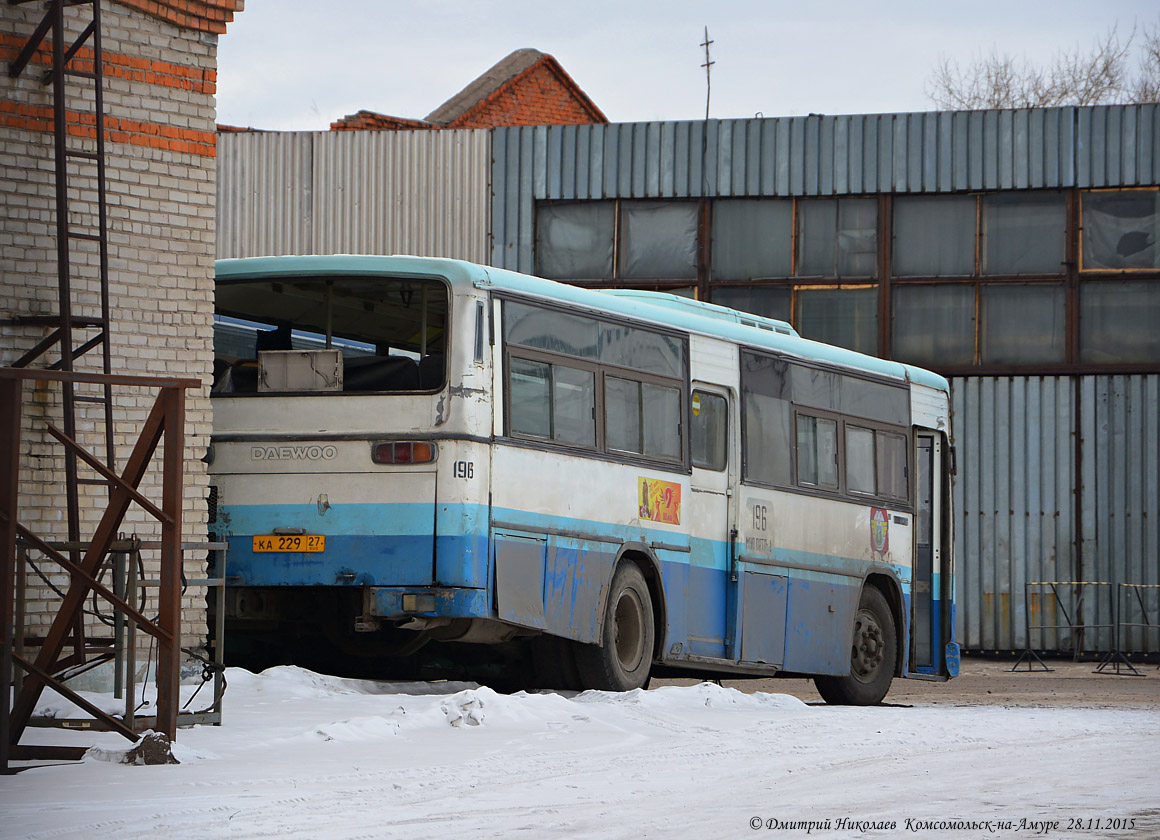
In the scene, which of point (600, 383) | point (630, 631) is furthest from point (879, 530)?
point (600, 383)

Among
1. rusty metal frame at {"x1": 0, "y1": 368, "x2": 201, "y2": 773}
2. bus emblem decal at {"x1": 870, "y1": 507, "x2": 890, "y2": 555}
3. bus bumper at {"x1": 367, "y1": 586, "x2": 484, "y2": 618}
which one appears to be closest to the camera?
rusty metal frame at {"x1": 0, "y1": 368, "x2": 201, "y2": 773}

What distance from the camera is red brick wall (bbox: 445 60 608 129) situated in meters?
36.4

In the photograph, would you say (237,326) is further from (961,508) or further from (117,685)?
(961,508)

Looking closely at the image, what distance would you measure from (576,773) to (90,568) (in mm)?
2584

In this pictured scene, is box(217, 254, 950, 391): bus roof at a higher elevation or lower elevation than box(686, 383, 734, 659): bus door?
higher

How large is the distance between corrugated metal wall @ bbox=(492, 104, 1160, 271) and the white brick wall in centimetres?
1318

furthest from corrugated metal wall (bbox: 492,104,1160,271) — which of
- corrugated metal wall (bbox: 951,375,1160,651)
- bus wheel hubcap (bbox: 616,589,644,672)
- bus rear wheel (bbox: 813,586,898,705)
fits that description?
bus wheel hubcap (bbox: 616,589,644,672)

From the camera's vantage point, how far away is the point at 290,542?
12.7m

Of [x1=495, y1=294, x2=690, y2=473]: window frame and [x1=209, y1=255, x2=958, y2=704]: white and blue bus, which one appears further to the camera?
[x1=495, y1=294, x2=690, y2=473]: window frame

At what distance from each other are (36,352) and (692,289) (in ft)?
49.8

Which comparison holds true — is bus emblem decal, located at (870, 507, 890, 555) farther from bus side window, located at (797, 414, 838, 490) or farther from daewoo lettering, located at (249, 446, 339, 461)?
daewoo lettering, located at (249, 446, 339, 461)

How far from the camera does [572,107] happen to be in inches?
1555

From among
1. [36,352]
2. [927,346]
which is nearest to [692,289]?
[927,346]

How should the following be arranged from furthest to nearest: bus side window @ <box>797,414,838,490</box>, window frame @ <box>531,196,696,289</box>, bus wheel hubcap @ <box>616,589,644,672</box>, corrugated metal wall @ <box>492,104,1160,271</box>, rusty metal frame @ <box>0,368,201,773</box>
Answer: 1. window frame @ <box>531,196,696,289</box>
2. corrugated metal wall @ <box>492,104,1160,271</box>
3. bus side window @ <box>797,414,838,490</box>
4. bus wheel hubcap @ <box>616,589,644,672</box>
5. rusty metal frame @ <box>0,368,201,773</box>
